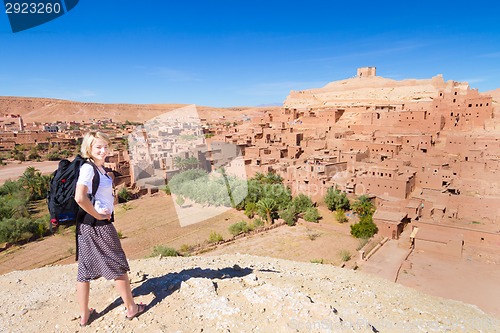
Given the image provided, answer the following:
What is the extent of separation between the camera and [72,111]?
8206 centimetres

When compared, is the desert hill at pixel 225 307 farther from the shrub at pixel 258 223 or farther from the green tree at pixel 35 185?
the green tree at pixel 35 185

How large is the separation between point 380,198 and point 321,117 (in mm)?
16143

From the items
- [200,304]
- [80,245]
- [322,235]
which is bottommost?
[322,235]

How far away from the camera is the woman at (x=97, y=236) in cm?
272

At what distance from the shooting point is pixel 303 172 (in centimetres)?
1883

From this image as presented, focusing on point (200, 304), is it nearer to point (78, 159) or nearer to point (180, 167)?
point (78, 159)

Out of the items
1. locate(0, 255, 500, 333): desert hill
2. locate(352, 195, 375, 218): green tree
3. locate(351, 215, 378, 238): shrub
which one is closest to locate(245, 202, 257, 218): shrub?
locate(352, 195, 375, 218): green tree

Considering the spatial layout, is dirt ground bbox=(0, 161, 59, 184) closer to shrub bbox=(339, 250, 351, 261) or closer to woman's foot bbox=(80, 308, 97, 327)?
shrub bbox=(339, 250, 351, 261)

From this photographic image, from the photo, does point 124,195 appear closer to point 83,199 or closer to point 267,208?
point 267,208

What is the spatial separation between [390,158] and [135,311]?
18.3 m

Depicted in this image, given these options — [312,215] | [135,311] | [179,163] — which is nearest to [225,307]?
[135,311]

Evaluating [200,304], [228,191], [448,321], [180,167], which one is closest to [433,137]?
[228,191]

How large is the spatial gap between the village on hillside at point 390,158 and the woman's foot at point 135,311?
36.2 feet

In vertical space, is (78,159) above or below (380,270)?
above
